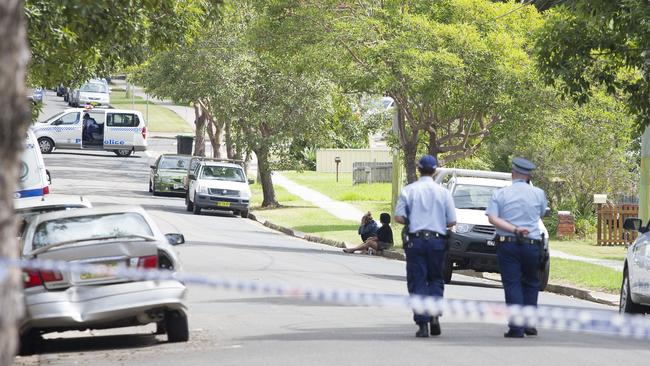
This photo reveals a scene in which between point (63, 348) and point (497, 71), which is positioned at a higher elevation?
point (497, 71)

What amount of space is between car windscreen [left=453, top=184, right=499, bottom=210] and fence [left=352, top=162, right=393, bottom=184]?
120 ft

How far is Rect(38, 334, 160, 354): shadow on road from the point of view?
12.3m

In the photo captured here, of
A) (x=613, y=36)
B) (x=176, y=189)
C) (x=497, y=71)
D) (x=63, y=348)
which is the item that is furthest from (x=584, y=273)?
(x=176, y=189)

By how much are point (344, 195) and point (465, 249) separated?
30029mm

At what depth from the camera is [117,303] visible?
11328 millimetres

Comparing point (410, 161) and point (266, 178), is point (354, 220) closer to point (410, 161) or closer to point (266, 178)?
point (266, 178)

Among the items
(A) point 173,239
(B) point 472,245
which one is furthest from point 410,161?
(A) point 173,239

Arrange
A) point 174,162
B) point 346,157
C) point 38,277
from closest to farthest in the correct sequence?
1. point 38,277
2. point 174,162
3. point 346,157

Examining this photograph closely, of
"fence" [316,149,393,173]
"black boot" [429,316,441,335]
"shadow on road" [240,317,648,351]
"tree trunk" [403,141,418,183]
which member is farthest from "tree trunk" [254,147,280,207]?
"black boot" [429,316,441,335]

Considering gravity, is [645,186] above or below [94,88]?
below

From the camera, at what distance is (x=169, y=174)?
153 ft

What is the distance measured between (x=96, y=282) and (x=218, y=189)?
91.8 feet

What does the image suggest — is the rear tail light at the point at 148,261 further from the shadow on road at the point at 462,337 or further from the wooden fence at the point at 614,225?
the wooden fence at the point at 614,225

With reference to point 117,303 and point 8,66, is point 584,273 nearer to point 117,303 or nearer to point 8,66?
point 117,303
